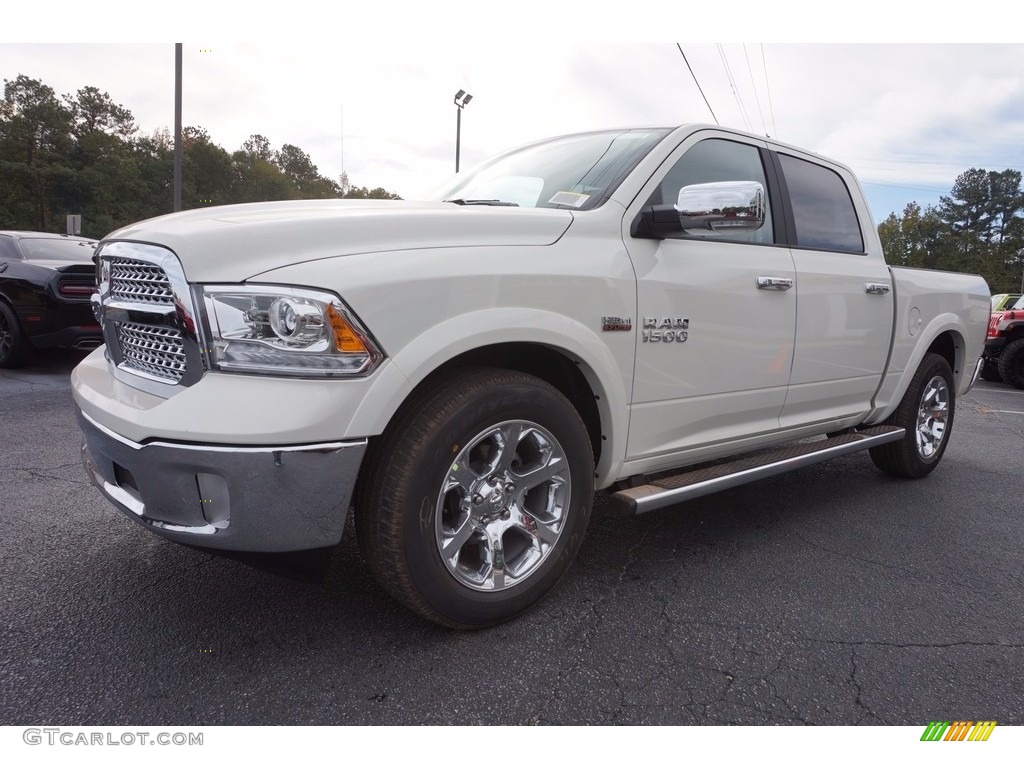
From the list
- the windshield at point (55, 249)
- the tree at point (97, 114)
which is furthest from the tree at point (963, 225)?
the windshield at point (55, 249)

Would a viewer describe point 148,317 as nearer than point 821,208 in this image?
Yes

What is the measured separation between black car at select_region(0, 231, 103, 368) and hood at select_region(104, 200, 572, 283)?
6.12 metres

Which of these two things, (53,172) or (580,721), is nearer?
(580,721)

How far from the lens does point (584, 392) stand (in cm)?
278

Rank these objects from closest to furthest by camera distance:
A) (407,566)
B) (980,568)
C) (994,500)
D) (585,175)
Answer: (407,566)
(585,175)
(980,568)
(994,500)

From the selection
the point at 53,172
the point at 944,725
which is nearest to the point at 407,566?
the point at 944,725

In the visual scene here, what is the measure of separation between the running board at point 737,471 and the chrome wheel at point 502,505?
337 mm

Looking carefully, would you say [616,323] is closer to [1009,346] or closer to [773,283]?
[773,283]

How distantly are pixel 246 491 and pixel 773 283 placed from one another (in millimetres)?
2413

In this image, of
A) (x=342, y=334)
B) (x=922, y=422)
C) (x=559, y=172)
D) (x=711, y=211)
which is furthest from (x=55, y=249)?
(x=922, y=422)

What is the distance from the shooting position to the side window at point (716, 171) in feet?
10.0

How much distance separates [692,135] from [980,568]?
2305 millimetres

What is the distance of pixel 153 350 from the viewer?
7.53ft

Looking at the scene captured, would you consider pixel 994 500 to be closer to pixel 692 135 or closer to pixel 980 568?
pixel 980 568
